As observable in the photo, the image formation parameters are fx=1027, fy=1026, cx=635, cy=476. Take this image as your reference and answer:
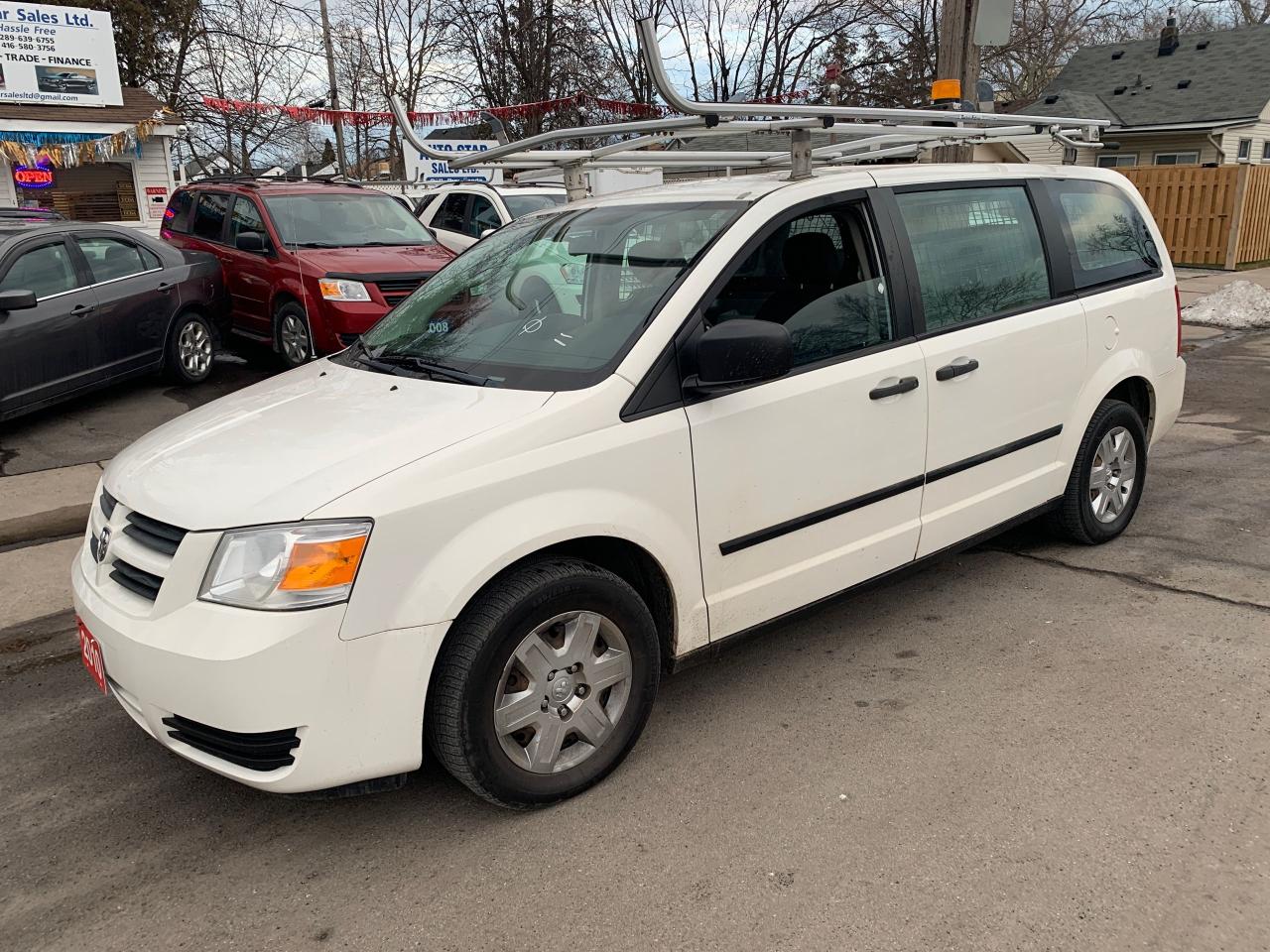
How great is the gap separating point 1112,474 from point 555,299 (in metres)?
2.91

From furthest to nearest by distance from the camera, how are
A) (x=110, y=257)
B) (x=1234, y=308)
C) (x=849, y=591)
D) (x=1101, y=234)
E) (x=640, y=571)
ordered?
(x=1234, y=308) → (x=110, y=257) → (x=1101, y=234) → (x=849, y=591) → (x=640, y=571)

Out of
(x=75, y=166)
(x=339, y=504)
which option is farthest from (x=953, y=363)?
(x=75, y=166)

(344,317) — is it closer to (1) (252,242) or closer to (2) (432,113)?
(1) (252,242)

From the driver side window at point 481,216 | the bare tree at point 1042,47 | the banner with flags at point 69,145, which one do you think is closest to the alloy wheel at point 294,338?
the driver side window at point 481,216

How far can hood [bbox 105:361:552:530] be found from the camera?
104 inches

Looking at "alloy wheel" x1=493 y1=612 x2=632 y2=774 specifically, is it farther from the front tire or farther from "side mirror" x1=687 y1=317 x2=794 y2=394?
"side mirror" x1=687 y1=317 x2=794 y2=394

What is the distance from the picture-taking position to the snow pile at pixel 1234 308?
39.2 feet

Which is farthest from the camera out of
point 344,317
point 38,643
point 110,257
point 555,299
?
point 344,317

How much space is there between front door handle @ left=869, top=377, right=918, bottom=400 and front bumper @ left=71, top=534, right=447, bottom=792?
175 centimetres

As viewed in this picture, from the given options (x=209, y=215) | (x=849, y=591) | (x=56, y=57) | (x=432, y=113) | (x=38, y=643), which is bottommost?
(x=38, y=643)

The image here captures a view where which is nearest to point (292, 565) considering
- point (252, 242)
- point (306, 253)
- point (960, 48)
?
point (306, 253)

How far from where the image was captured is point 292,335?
9109 millimetres

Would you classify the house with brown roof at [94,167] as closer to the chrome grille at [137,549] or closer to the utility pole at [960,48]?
the utility pole at [960,48]

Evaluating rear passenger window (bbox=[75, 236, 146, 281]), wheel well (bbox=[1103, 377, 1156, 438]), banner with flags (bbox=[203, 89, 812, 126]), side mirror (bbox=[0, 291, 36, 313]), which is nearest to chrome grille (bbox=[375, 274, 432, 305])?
rear passenger window (bbox=[75, 236, 146, 281])
